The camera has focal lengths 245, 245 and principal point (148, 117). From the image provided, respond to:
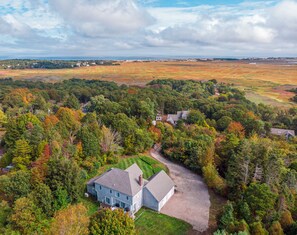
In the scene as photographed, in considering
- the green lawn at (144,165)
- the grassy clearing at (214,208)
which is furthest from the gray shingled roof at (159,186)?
the grassy clearing at (214,208)

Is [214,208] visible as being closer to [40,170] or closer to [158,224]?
[158,224]

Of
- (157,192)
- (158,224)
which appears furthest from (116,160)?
(158,224)

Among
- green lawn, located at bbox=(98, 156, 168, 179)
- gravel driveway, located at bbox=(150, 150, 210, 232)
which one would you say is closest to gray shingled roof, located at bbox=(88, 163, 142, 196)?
gravel driveway, located at bbox=(150, 150, 210, 232)

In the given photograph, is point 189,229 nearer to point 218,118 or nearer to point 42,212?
point 42,212

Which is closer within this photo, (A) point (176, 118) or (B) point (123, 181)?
(B) point (123, 181)

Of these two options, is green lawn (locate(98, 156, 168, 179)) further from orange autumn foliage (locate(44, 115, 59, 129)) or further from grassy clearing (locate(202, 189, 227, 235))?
orange autumn foliage (locate(44, 115, 59, 129))

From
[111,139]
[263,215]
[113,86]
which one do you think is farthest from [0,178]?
[113,86]
